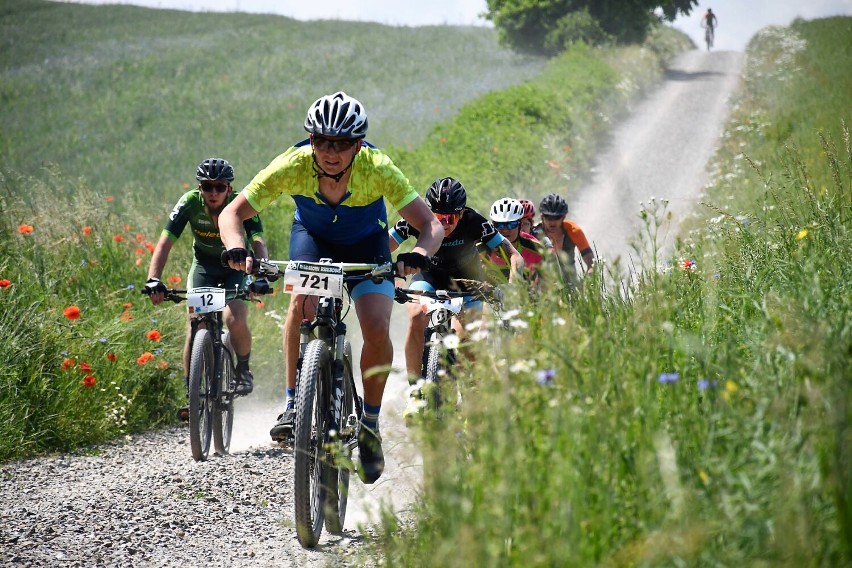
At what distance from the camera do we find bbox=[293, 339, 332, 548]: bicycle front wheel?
4.66 metres

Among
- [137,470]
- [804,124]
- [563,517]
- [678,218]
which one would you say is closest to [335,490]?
[137,470]

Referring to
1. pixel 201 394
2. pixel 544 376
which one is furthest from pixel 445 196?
pixel 544 376

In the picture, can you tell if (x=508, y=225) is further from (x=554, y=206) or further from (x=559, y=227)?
(x=559, y=227)

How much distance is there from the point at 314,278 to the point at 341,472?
Answer: 129 centimetres

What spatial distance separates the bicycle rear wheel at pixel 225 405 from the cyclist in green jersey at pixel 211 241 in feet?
0.32

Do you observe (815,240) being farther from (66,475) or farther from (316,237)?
(66,475)

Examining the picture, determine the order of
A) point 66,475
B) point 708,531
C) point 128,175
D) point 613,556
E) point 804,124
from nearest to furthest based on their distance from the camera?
point 708,531
point 613,556
point 66,475
point 804,124
point 128,175

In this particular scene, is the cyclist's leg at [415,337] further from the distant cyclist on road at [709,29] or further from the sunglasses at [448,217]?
the distant cyclist on road at [709,29]

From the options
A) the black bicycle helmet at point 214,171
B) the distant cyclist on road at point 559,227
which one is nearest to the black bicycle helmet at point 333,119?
the black bicycle helmet at point 214,171

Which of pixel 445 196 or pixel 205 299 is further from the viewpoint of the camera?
pixel 205 299

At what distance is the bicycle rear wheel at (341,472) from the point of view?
5031 millimetres

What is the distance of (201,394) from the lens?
752 cm

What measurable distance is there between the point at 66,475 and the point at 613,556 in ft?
16.8

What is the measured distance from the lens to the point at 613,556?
8.86 feet
